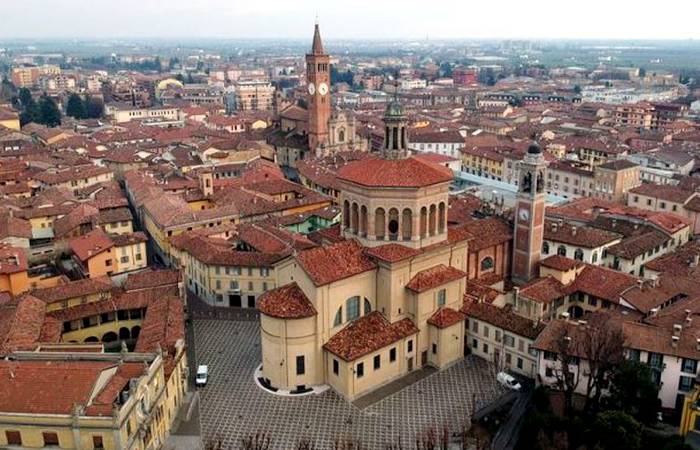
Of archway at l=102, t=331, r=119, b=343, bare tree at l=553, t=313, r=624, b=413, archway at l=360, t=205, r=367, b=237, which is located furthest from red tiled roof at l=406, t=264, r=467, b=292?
archway at l=102, t=331, r=119, b=343

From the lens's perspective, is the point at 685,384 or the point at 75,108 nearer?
the point at 685,384

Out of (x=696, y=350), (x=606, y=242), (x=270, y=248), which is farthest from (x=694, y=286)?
(x=270, y=248)

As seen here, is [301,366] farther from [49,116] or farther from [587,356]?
[49,116]

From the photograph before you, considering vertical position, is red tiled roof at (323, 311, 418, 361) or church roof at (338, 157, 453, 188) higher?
church roof at (338, 157, 453, 188)

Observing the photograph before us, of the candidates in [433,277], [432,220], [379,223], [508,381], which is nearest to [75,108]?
[379,223]

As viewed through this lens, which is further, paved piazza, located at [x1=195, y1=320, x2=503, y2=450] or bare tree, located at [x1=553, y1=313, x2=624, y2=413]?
paved piazza, located at [x1=195, y1=320, x2=503, y2=450]

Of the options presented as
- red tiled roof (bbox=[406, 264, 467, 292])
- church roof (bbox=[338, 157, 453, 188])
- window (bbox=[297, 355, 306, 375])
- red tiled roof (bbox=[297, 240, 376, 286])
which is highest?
church roof (bbox=[338, 157, 453, 188])

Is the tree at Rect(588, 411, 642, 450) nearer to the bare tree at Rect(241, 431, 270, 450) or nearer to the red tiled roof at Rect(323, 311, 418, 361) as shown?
the red tiled roof at Rect(323, 311, 418, 361)
